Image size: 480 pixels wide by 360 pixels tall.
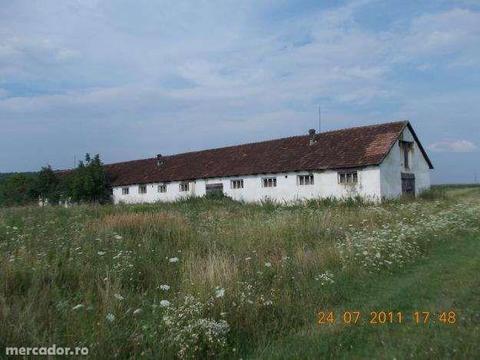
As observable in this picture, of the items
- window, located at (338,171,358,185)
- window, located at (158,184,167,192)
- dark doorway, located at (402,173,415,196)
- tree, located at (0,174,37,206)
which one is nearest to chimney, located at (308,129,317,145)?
window, located at (338,171,358,185)

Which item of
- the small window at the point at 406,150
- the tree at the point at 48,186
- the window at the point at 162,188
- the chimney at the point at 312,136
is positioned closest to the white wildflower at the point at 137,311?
the small window at the point at 406,150

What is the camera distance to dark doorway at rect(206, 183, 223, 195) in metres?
32.5

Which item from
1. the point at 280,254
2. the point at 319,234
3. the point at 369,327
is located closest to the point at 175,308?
the point at 369,327

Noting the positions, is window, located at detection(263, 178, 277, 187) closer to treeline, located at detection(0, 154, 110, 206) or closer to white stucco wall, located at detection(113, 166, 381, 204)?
white stucco wall, located at detection(113, 166, 381, 204)

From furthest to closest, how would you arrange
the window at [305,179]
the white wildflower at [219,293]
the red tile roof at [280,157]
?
1. the window at [305,179]
2. the red tile roof at [280,157]
3. the white wildflower at [219,293]

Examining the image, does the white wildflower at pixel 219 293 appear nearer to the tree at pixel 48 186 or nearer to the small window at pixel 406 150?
the small window at pixel 406 150

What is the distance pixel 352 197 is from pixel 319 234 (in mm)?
15518

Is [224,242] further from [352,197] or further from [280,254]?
[352,197]

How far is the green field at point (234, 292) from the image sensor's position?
15.2ft

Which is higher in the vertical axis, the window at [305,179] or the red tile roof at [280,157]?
the red tile roof at [280,157]

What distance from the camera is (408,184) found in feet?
92.8

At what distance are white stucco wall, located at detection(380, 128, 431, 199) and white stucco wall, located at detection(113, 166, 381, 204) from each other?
2.49 feet

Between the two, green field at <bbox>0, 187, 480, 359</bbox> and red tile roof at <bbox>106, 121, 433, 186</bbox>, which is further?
red tile roof at <bbox>106, 121, 433, 186</bbox>

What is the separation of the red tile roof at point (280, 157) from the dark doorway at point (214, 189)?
2.56 feet
